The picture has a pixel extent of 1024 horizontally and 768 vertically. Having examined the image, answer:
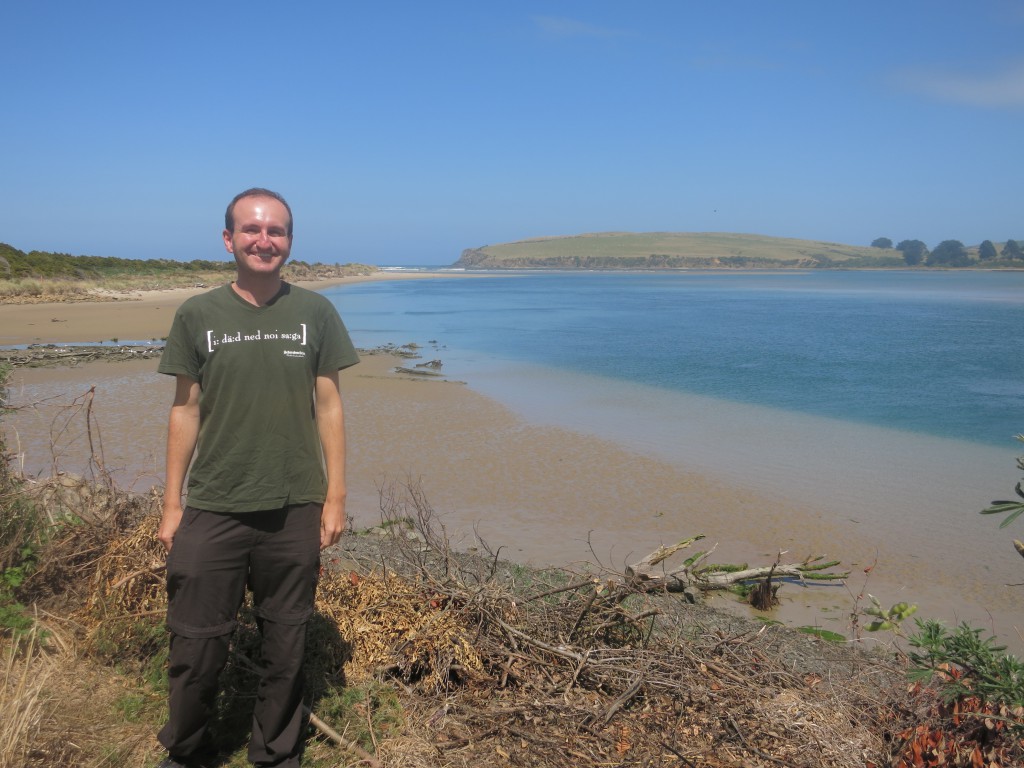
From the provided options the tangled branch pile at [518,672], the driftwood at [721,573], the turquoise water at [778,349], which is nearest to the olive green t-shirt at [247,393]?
the tangled branch pile at [518,672]

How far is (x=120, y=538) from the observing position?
13.4ft

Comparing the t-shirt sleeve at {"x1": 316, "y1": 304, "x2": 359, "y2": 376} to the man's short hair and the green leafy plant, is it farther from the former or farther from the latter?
the green leafy plant

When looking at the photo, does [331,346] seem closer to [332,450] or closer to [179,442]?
[332,450]

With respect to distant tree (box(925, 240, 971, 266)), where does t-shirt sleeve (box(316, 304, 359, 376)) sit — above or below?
below

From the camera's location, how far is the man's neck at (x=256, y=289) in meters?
2.99

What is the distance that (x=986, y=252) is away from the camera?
154 metres

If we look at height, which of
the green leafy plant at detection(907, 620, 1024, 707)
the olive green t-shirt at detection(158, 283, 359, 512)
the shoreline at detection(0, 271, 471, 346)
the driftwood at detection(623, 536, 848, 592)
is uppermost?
the olive green t-shirt at detection(158, 283, 359, 512)

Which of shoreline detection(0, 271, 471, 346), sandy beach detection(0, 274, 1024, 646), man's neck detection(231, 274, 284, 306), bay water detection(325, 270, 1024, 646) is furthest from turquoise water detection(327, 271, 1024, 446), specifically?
man's neck detection(231, 274, 284, 306)

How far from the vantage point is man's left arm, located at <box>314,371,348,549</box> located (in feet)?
10.2

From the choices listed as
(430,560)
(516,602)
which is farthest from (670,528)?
(516,602)

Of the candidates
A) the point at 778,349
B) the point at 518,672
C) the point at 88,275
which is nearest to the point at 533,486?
the point at 518,672

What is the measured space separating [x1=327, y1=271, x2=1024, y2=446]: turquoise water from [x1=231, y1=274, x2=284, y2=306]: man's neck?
13504 mm

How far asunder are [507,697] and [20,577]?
2.58m

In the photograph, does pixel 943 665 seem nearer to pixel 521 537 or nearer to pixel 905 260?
pixel 521 537
